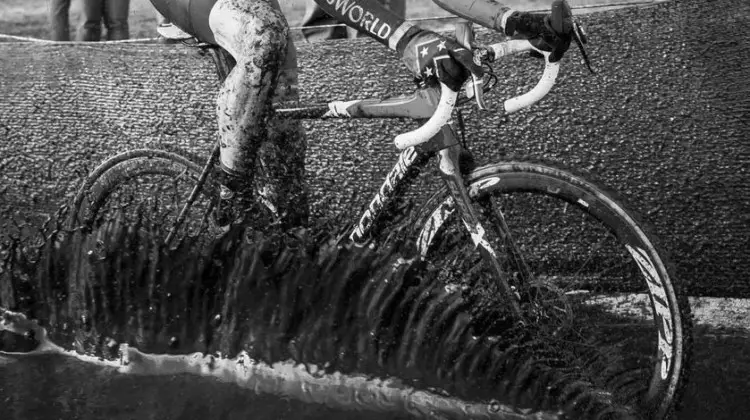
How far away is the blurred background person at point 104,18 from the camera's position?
21.2ft

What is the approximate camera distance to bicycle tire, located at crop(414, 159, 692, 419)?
3.08m

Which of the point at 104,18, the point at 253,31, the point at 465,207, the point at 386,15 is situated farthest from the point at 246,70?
the point at 104,18

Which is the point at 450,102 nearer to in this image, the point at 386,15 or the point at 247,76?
the point at 386,15

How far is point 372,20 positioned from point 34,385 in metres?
1.76

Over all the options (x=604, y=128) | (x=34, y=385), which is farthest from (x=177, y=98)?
(x=604, y=128)

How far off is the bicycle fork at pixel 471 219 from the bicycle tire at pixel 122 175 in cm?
99

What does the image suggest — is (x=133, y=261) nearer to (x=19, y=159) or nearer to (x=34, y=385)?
(x=34, y=385)

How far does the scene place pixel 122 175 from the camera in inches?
164

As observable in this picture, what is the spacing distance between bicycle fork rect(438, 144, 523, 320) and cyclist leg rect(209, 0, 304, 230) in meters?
0.65

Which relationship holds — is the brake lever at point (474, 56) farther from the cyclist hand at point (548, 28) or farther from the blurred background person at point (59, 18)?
the blurred background person at point (59, 18)

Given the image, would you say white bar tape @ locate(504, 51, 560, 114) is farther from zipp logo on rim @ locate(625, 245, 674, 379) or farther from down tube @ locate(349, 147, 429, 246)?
zipp logo on rim @ locate(625, 245, 674, 379)

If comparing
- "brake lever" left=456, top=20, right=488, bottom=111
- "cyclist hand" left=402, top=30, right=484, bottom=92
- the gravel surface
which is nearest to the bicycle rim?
the gravel surface

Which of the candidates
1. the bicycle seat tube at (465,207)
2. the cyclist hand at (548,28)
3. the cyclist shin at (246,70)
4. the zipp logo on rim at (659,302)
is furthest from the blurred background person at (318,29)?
the zipp logo on rim at (659,302)

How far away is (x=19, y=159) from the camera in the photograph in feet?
16.8
